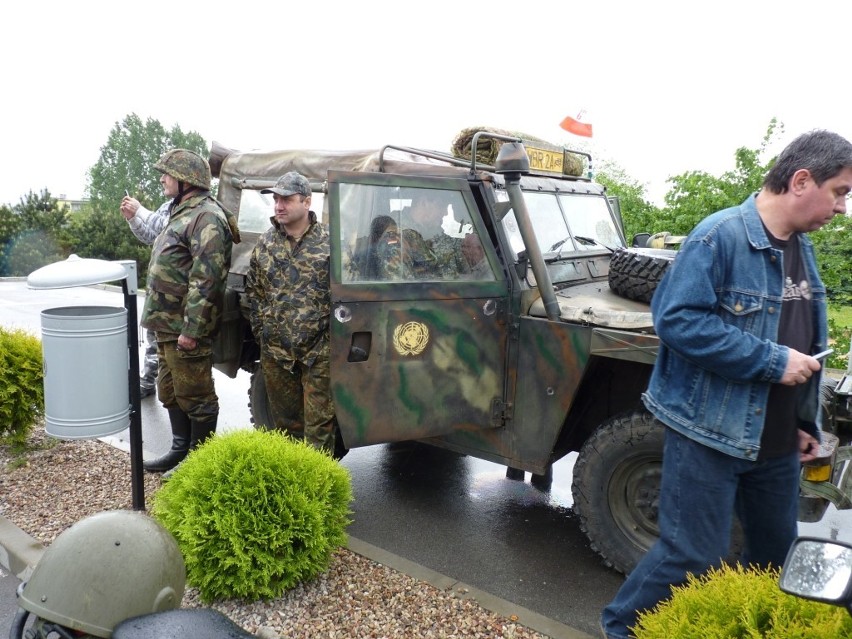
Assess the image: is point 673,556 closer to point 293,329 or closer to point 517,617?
point 517,617

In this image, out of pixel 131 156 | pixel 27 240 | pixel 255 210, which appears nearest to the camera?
pixel 255 210

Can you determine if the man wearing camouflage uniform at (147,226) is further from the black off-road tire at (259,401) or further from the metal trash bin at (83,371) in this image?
the metal trash bin at (83,371)

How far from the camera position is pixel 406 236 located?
3.73 m

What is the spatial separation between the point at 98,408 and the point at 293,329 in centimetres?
103

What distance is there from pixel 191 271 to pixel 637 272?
8.24 feet

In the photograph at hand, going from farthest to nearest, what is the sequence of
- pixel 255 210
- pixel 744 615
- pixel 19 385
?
1. pixel 255 210
2. pixel 19 385
3. pixel 744 615

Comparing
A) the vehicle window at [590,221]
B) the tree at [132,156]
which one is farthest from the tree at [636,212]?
the tree at [132,156]

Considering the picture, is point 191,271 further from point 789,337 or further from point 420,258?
point 789,337

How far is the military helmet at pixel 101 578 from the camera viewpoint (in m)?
2.06

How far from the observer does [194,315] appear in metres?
4.21

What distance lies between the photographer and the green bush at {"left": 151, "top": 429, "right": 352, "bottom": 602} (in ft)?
9.85

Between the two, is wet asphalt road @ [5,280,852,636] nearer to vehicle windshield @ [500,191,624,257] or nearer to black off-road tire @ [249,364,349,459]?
black off-road tire @ [249,364,349,459]

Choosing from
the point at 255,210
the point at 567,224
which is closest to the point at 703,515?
the point at 567,224

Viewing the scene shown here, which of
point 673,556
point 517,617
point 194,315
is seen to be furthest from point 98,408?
point 673,556
